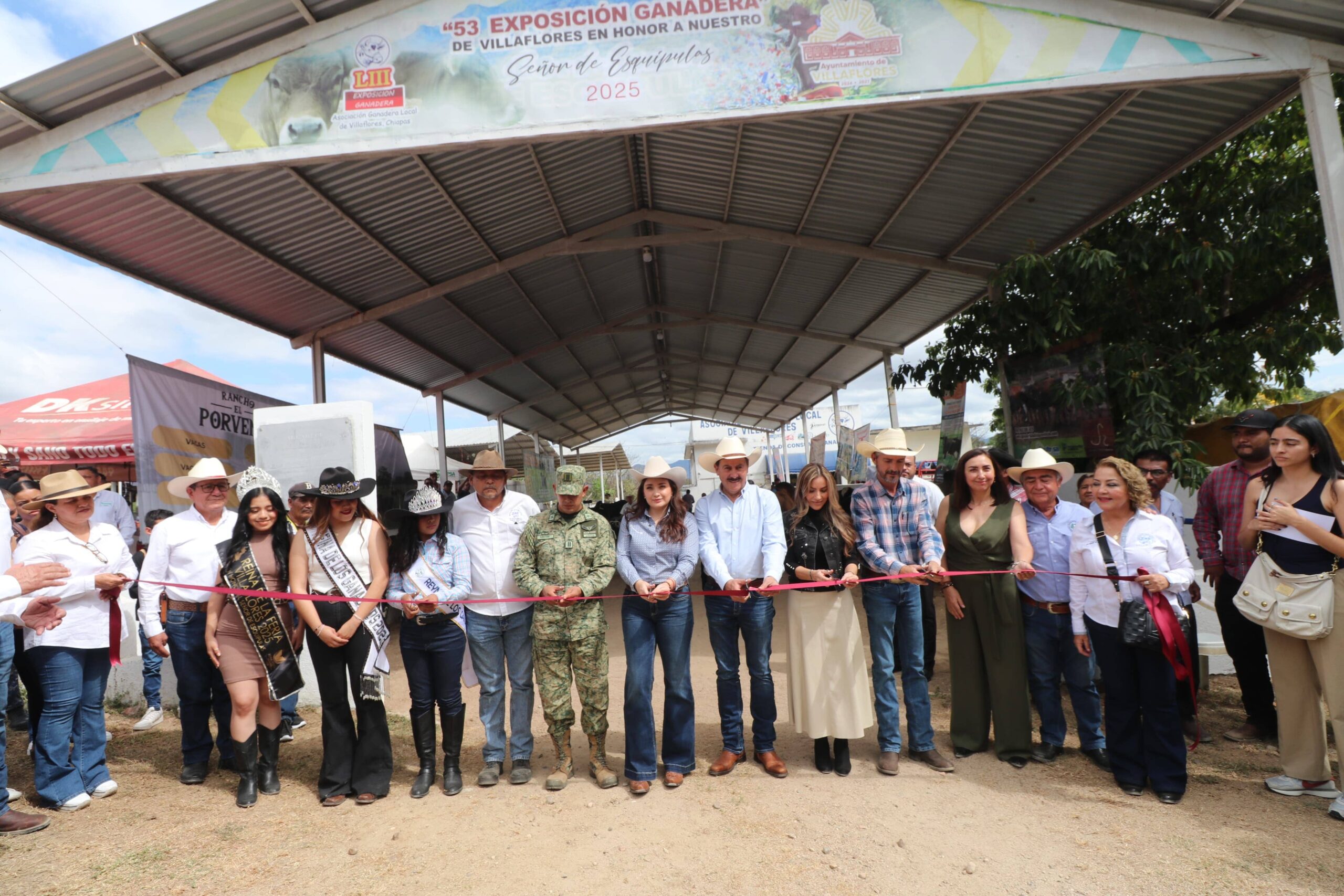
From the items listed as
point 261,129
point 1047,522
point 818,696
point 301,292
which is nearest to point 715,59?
point 261,129

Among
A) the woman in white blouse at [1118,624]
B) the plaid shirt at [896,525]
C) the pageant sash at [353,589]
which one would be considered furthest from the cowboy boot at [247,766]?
the woman in white blouse at [1118,624]

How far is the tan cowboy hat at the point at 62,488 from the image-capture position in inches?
158

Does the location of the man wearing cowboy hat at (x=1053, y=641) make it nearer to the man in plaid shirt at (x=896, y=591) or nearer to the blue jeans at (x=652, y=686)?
the man in plaid shirt at (x=896, y=591)

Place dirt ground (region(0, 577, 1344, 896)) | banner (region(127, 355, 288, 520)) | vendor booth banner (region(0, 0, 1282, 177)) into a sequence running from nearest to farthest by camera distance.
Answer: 1. dirt ground (region(0, 577, 1344, 896))
2. vendor booth banner (region(0, 0, 1282, 177))
3. banner (region(127, 355, 288, 520))

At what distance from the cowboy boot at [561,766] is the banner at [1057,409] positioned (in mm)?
6334

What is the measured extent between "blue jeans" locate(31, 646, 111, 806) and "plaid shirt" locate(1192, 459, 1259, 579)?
20.4ft

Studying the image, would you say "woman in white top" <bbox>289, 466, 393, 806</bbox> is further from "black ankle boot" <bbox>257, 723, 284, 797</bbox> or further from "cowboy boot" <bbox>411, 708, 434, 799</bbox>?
"black ankle boot" <bbox>257, 723, 284, 797</bbox>

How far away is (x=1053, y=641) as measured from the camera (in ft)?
14.4

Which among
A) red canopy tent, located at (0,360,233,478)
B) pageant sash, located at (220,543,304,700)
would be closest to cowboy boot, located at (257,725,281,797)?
pageant sash, located at (220,543,304,700)

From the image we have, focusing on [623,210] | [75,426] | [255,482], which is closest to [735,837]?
[255,482]

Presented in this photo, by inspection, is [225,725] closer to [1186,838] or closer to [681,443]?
[1186,838]

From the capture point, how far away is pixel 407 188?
312 inches

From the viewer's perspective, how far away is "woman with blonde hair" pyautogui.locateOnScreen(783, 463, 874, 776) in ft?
13.8

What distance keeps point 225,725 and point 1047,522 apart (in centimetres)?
495
